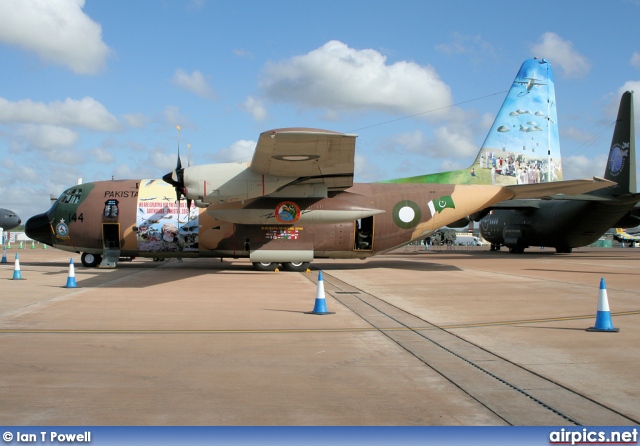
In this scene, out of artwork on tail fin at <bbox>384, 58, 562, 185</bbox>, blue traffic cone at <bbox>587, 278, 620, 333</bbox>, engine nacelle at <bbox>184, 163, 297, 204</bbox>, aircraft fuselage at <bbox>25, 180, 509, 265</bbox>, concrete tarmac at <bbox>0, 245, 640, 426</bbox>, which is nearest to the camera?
concrete tarmac at <bbox>0, 245, 640, 426</bbox>

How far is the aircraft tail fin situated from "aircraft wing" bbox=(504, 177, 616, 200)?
29.8 feet

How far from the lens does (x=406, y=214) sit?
2255cm

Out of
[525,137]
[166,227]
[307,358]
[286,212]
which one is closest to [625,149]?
[525,137]

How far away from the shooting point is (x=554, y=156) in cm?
3130

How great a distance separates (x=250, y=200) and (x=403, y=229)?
246 inches

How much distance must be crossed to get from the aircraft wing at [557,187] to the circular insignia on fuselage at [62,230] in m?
18.0

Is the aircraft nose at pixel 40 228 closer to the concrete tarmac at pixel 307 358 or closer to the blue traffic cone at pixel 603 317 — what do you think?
the concrete tarmac at pixel 307 358

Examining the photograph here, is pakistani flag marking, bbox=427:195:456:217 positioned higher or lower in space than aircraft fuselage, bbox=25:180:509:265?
higher

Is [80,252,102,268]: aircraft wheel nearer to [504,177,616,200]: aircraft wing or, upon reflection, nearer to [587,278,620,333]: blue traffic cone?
[504,177,616,200]: aircraft wing

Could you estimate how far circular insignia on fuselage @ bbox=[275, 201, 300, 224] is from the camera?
21.1m

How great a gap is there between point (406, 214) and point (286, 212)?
4945 mm

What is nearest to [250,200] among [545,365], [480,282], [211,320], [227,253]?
[227,253]

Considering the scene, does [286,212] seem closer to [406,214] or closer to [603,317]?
[406,214]

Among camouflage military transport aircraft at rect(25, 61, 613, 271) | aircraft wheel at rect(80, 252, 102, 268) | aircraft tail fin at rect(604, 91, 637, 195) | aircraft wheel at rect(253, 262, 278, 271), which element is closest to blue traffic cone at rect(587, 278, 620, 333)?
camouflage military transport aircraft at rect(25, 61, 613, 271)
